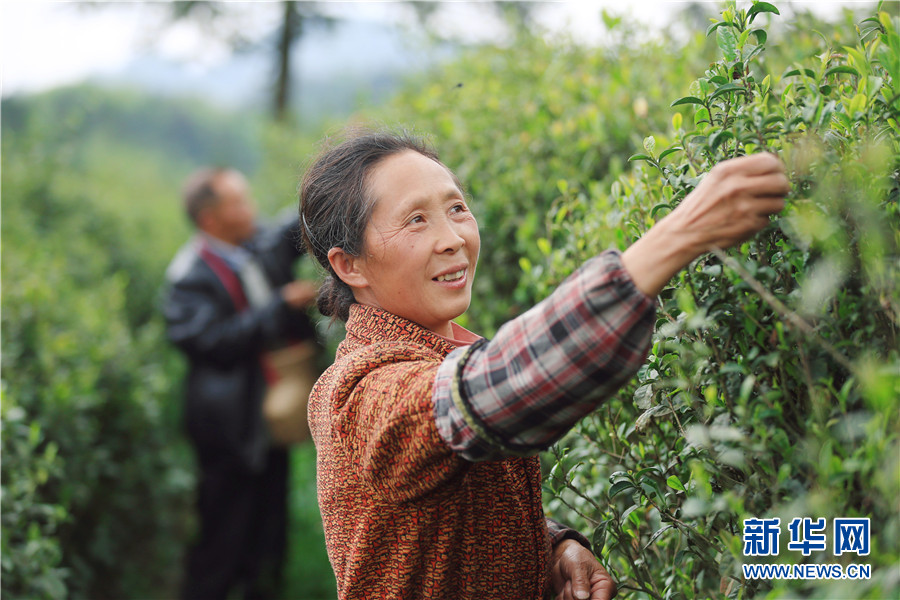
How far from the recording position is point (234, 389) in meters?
4.64

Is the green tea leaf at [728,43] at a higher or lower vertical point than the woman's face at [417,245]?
higher

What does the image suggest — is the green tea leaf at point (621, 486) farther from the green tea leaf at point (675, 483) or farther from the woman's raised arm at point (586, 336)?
the woman's raised arm at point (586, 336)

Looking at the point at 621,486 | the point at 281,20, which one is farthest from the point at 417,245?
the point at 281,20

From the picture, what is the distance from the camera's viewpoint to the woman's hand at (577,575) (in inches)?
65.1

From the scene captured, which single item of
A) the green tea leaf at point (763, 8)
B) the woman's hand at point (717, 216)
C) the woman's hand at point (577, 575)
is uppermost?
the green tea leaf at point (763, 8)

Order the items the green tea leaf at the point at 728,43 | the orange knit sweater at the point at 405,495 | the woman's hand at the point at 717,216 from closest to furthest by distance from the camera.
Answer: the woman's hand at the point at 717,216
the orange knit sweater at the point at 405,495
the green tea leaf at the point at 728,43

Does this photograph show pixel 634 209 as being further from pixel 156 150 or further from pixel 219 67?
pixel 156 150

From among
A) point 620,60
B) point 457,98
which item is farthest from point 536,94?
point 457,98

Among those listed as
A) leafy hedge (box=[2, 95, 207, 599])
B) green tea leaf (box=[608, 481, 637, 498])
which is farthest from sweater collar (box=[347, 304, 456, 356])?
leafy hedge (box=[2, 95, 207, 599])

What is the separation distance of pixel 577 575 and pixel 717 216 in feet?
2.92

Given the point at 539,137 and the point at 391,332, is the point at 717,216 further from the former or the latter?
the point at 539,137

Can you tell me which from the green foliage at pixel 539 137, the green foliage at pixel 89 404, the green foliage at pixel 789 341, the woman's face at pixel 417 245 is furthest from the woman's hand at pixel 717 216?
the green foliage at pixel 89 404

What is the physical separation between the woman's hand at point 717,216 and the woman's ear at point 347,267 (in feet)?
2.36

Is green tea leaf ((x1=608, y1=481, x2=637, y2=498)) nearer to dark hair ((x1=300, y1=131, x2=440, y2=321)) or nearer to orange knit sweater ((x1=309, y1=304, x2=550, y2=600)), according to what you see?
orange knit sweater ((x1=309, y1=304, x2=550, y2=600))
